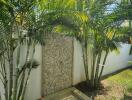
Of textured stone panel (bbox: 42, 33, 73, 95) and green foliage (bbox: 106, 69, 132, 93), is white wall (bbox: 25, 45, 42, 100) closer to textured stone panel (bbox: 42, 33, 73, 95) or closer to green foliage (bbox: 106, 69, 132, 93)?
textured stone panel (bbox: 42, 33, 73, 95)

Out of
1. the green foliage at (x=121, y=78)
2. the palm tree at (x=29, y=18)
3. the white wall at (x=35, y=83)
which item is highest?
the palm tree at (x=29, y=18)

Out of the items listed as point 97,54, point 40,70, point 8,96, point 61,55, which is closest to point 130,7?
point 97,54

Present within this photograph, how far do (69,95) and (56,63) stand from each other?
1331mm

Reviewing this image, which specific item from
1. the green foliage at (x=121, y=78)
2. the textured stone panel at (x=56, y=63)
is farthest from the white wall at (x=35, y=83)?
the green foliage at (x=121, y=78)

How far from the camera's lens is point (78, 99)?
702cm

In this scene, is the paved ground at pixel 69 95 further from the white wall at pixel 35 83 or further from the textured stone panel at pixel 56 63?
the white wall at pixel 35 83

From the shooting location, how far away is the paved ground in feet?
23.2

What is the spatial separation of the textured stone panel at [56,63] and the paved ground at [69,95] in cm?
22

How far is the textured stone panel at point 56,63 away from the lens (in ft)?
23.7

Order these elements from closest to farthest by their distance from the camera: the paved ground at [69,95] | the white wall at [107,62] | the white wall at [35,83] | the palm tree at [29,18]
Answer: the palm tree at [29,18] → the white wall at [35,83] → the paved ground at [69,95] → the white wall at [107,62]

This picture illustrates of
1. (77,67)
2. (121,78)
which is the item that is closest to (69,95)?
(77,67)

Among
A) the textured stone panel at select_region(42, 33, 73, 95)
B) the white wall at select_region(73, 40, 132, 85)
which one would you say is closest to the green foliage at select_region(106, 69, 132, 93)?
the white wall at select_region(73, 40, 132, 85)

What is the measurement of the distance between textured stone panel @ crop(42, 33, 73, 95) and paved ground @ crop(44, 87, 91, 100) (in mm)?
224

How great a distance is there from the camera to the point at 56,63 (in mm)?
7598
